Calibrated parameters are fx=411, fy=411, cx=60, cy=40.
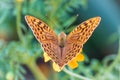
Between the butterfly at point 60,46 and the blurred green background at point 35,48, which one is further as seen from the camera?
the blurred green background at point 35,48

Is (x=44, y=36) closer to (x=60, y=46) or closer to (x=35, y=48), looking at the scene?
(x=60, y=46)

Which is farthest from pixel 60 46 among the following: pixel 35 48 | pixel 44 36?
pixel 35 48

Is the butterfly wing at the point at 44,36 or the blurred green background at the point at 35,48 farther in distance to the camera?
the blurred green background at the point at 35,48

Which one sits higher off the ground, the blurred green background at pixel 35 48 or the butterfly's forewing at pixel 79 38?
the butterfly's forewing at pixel 79 38

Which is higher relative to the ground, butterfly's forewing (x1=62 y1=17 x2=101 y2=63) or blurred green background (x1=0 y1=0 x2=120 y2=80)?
butterfly's forewing (x1=62 y1=17 x2=101 y2=63)

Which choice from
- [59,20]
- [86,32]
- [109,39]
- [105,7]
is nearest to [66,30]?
[59,20]

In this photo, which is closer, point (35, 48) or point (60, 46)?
point (60, 46)

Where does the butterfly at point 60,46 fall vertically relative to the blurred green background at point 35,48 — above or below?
above

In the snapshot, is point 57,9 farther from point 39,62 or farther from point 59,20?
point 39,62
